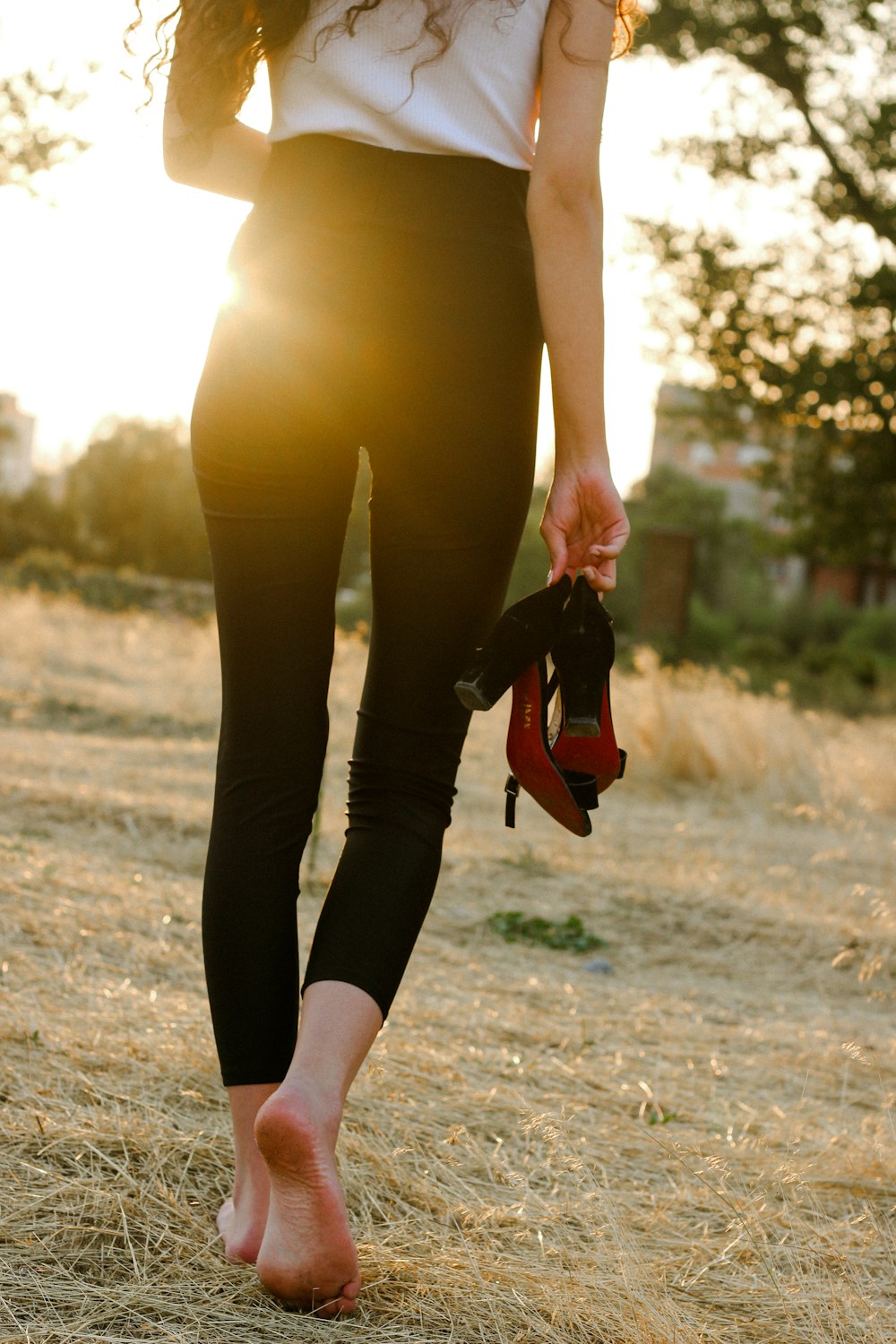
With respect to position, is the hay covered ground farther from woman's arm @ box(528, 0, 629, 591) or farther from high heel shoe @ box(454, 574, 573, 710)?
woman's arm @ box(528, 0, 629, 591)

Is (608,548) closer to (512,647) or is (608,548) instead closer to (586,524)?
(586,524)

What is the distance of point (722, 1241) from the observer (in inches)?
65.9

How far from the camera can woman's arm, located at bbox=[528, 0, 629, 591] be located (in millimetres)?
1407

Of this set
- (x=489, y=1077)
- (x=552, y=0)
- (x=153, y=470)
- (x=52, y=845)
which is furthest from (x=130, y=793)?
(x=153, y=470)

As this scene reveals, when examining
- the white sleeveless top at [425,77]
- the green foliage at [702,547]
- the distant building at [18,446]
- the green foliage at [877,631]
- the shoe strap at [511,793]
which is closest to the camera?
the white sleeveless top at [425,77]

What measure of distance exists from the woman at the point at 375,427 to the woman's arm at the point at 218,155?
0.26 ft

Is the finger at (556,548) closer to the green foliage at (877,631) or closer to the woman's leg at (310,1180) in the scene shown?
the woman's leg at (310,1180)

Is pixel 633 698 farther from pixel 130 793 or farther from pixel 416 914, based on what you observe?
pixel 416 914

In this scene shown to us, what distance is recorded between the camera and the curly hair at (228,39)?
140 centimetres

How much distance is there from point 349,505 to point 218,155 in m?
0.51

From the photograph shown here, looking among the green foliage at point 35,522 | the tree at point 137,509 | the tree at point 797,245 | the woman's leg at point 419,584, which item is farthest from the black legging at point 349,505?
the green foliage at point 35,522

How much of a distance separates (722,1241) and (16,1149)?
955 mm

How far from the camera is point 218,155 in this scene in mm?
1622

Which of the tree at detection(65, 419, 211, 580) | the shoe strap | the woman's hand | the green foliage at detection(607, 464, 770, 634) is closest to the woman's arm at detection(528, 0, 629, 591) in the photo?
the woman's hand
